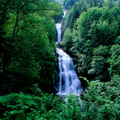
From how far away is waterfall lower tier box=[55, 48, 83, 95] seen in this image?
15.5 m

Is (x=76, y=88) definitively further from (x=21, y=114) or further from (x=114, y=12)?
(x=114, y=12)

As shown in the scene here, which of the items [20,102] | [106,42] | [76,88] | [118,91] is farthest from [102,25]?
[20,102]

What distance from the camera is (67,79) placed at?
54.4 feet

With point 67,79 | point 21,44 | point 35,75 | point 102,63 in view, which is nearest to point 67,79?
point 67,79

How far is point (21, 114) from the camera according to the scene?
2.61 meters

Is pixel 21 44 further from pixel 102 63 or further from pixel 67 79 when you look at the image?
pixel 67 79

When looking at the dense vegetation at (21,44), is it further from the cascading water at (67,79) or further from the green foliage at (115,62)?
the cascading water at (67,79)

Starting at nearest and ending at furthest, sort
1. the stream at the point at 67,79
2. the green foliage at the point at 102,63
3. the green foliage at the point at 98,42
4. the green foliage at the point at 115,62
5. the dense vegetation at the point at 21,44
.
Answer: the dense vegetation at the point at 21,44
the green foliage at the point at 115,62
the green foliage at the point at 102,63
the green foliage at the point at 98,42
the stream at the point at 67,79

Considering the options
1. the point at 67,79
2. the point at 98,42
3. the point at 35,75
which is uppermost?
the point at 98,42

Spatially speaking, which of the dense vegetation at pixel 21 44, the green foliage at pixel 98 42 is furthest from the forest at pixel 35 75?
the green foliage at pixel 98 42

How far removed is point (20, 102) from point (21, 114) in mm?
399

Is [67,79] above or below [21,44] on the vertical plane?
below

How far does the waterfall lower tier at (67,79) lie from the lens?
1547 centimetres

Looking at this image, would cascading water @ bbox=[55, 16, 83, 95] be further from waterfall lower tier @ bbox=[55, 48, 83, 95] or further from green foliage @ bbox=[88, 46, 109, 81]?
green foliage @ bbox=[88, 46, 109, 81]
